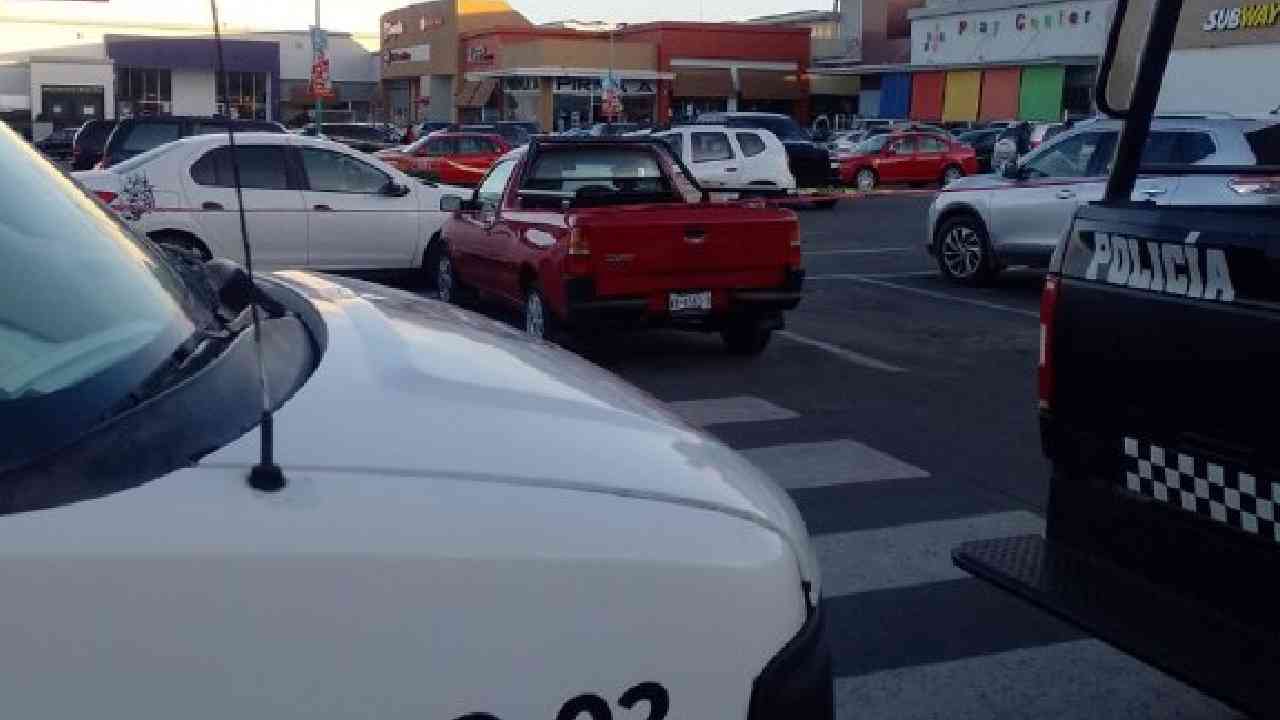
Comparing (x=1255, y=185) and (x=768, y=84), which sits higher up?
(x=768, y=84)

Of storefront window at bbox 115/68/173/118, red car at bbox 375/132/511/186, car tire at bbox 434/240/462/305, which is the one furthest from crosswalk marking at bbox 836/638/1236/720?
red car at bbox 375/132/511/186

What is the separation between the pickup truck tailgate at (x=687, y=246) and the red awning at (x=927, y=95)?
55.9 metres

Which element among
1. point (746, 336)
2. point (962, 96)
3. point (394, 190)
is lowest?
point (746, 336)

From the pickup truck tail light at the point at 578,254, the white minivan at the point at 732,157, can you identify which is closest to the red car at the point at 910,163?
the white minivan at the point at 732,157

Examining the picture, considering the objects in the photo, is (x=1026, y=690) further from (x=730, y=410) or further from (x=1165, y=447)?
(x=730, y=410)

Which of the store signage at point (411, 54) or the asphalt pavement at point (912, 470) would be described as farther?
the store signage at point (411, 54)

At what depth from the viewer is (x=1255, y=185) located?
7.54m

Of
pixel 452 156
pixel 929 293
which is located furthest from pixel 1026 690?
pixel 452 156

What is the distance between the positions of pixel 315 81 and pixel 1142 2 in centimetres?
3148

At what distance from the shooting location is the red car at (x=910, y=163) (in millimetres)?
35906

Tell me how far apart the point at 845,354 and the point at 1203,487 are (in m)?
7.50

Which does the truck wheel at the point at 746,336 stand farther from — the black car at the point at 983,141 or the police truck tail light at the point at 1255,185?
the black car at the point at 983,141

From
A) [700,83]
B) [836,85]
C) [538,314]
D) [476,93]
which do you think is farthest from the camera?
[836,85]

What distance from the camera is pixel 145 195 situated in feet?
→ 44.2
